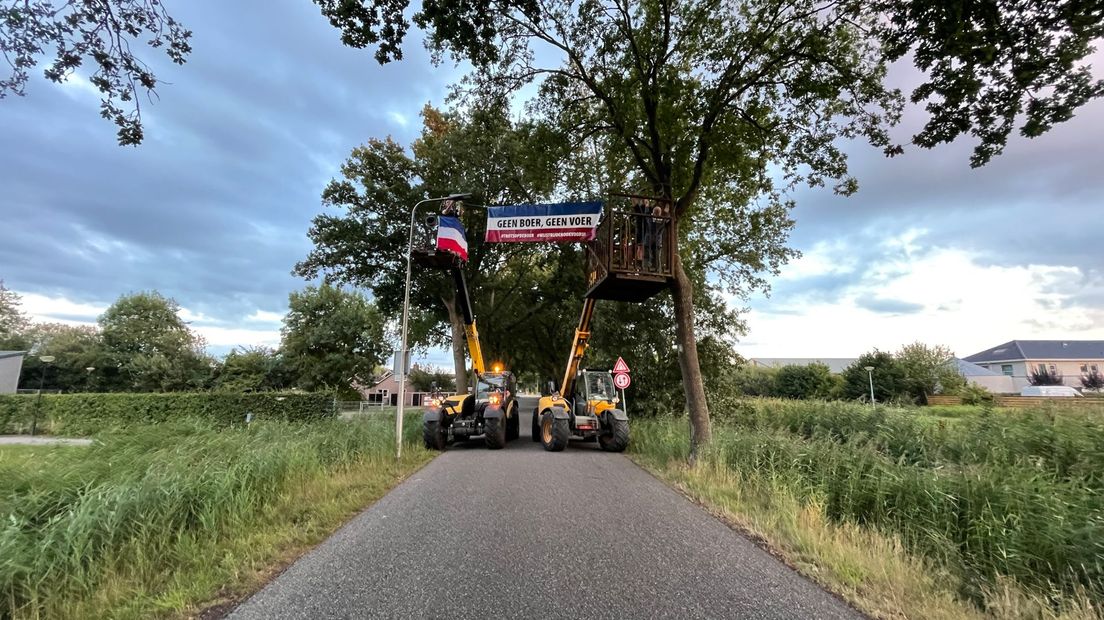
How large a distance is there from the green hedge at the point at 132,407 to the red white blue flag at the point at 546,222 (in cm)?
1646

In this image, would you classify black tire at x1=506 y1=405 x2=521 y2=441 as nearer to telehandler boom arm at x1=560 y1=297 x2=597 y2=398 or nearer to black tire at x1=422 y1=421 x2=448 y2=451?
telehandler boom arm at x1=560 y1=297 x2=597 y2=398

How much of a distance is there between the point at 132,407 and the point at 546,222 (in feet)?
82.8

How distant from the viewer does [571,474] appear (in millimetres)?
10344

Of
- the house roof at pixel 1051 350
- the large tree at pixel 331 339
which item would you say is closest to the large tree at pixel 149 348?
the large tree at pixel 331 339

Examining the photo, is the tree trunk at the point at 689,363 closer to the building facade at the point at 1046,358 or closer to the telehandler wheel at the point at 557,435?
the telehandler wheel at the point at 557,435

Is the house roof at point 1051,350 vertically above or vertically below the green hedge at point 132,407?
above

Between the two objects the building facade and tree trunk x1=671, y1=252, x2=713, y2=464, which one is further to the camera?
the building facade

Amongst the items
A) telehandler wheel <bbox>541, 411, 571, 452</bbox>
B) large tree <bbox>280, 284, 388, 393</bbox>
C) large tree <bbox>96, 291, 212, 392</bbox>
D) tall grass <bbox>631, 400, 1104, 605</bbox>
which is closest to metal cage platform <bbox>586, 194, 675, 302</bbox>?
tall grass <bbox>631, 400, 1104, 605</bbox>

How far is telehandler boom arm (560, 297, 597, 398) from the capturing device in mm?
15739

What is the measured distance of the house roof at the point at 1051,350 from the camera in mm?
69506

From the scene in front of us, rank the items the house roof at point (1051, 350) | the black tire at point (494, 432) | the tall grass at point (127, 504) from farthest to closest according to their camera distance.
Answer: the house roof at point (1051, 350) < the black tire at point (494, 432) < the tall grass at point (127, 504)

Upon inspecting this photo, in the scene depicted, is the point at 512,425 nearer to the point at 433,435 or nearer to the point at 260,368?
the point at 433,435

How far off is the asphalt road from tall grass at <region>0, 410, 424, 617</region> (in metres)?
1.32

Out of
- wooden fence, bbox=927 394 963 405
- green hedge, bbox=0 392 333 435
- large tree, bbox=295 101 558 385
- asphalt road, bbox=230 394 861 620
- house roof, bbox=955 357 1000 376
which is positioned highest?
large tree, bbox=295 101 558 385
